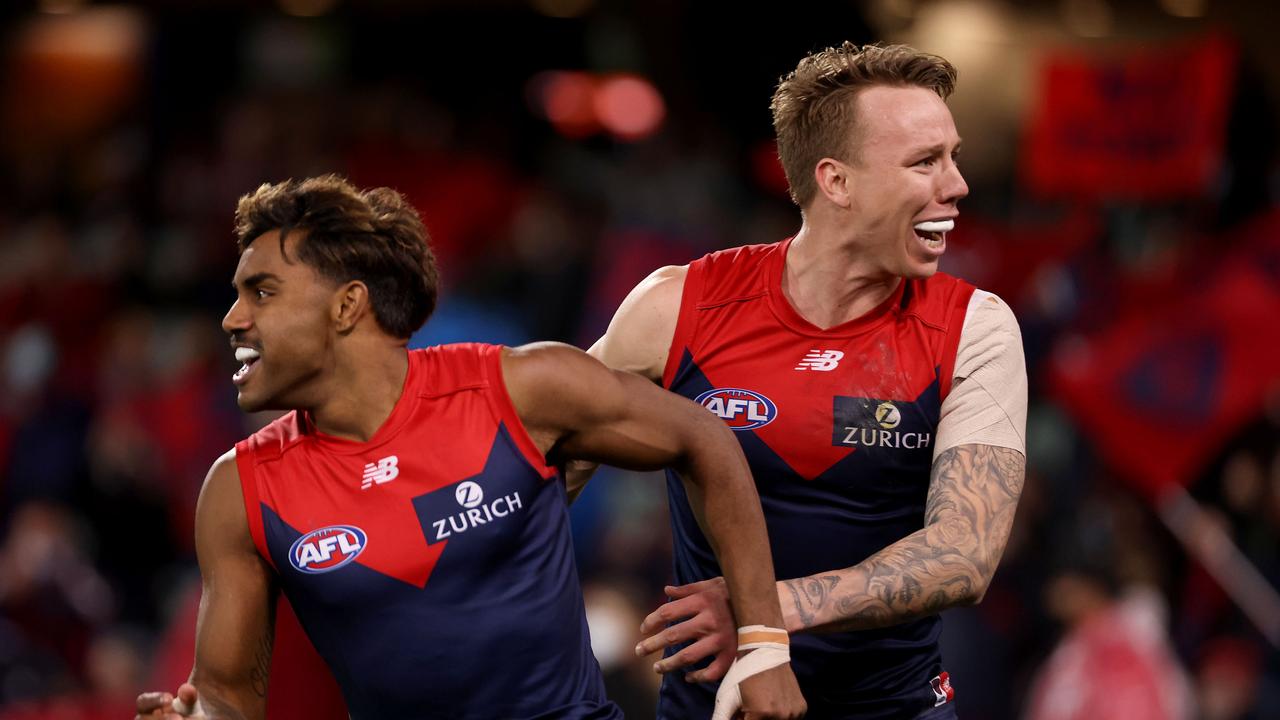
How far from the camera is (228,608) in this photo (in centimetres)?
370

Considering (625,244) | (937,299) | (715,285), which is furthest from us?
(625,244)

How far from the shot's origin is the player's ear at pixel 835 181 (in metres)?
4.23

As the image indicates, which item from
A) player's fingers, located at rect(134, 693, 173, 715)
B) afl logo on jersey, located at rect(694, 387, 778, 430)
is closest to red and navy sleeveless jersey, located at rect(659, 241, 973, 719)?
afl logo on jersey, located at rect(694, 387, 778, 430)

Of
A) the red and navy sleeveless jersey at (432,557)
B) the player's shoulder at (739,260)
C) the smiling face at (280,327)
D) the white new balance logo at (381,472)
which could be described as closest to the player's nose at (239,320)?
the smiling face at (280,327)

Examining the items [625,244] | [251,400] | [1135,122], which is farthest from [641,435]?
[625,244]

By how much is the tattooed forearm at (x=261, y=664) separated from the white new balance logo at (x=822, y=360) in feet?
4.53

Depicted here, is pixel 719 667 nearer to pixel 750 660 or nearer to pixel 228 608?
pixel 750 660

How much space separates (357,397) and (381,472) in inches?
7.2

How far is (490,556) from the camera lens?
3760mm

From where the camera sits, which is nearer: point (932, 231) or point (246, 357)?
point (246, 357)

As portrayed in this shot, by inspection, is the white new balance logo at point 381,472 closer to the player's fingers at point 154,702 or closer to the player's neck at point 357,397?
the player's neck at point 357,397

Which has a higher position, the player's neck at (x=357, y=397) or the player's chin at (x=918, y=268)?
the player's chin at (x=918, y=268)

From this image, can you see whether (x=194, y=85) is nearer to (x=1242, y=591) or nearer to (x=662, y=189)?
(x=662, y=189)

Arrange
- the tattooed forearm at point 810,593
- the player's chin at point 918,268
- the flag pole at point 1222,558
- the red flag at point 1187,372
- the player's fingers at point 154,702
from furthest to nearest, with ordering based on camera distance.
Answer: the red flag at point 1187,372 → the flag pole at point 1222,558 → the player's chin at point 918,268 → the tattooed forearm at point 810,593 → the player's fingers at point 154,702
